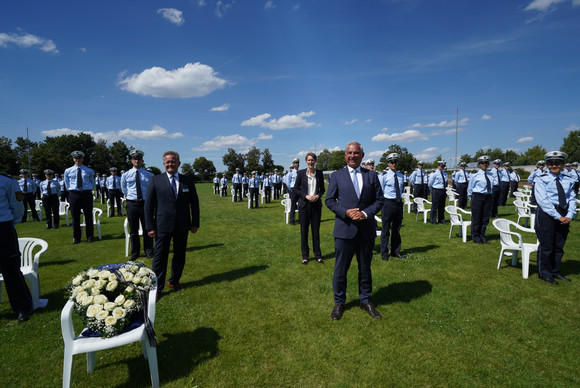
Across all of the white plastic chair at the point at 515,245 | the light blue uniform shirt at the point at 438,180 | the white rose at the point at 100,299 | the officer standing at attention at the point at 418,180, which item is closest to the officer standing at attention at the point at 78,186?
the white rose at the point at 100,299

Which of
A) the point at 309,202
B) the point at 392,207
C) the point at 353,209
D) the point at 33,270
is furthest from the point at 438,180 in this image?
the point at 33,270

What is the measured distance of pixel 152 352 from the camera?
2719 mm

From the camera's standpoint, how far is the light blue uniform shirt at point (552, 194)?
17.4ft

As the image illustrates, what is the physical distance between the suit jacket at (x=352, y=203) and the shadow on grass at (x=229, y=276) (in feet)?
9.19

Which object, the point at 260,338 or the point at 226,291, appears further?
the point at 226,291

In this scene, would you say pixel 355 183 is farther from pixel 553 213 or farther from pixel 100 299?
pixel 553 213

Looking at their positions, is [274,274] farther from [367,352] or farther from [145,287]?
[145,287]

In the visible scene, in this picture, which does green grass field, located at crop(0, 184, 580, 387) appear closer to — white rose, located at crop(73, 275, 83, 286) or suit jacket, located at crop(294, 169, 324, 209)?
white rose, located at crop(73, 275, 83, 286)

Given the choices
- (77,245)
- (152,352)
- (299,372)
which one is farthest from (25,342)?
(77,245)

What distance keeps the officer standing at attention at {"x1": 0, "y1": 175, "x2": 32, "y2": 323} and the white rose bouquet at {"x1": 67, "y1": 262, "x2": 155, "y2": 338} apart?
223 cm

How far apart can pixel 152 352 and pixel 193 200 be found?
2847 mm

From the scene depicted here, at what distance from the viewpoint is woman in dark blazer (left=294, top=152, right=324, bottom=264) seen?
654cm

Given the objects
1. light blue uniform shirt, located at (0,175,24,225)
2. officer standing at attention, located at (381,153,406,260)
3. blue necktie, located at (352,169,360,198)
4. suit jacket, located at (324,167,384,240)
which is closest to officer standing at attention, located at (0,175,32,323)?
light blue uniform shirt, located at (0,175,24,225)

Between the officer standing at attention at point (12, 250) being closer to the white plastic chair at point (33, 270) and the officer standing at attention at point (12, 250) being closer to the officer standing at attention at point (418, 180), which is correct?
the white plastic chair at point (33, 270)
